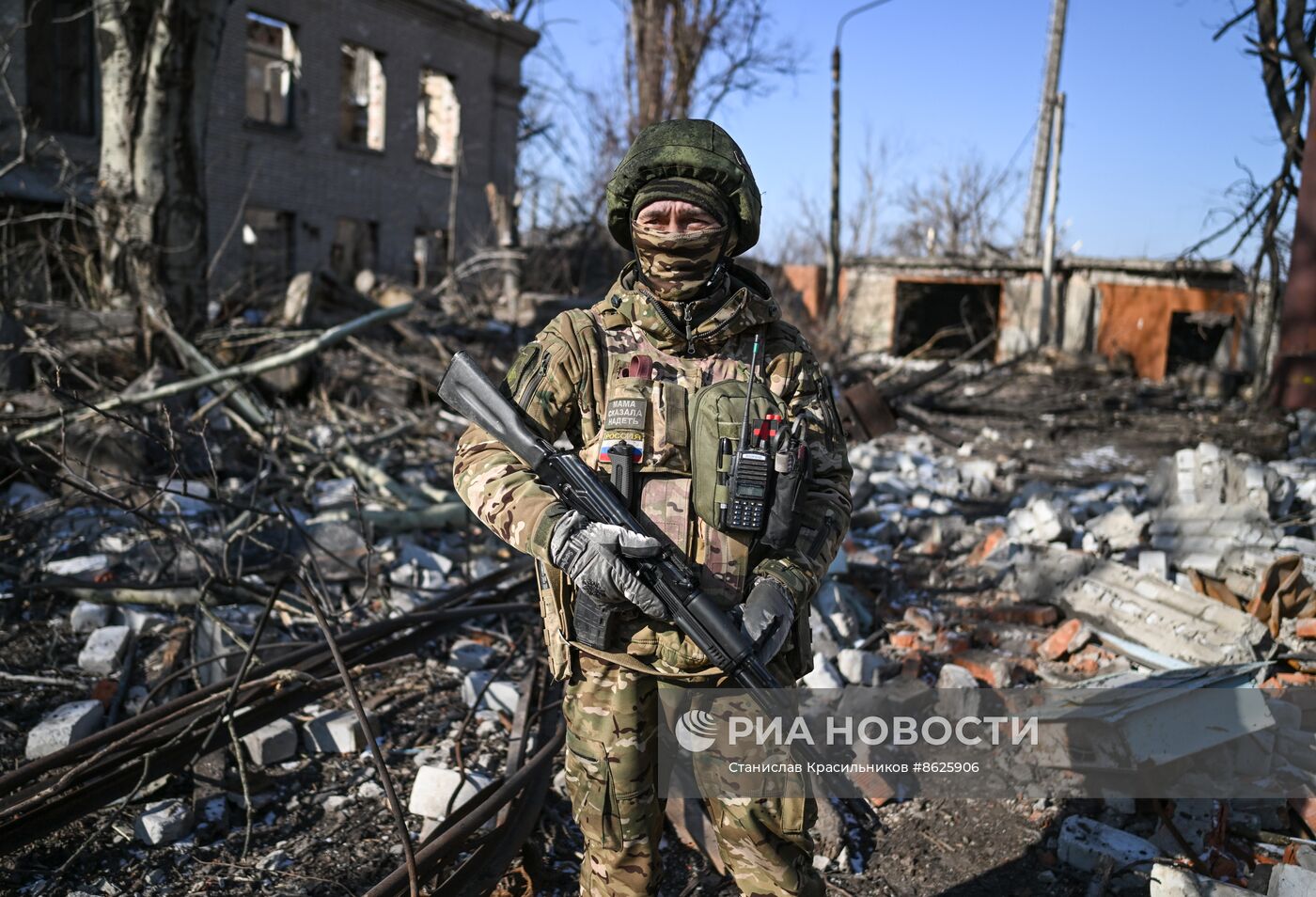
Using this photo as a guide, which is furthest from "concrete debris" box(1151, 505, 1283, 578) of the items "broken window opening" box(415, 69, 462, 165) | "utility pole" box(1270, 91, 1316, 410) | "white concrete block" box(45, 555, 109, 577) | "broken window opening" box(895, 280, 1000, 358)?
"broken window opening" box(415, 69, 462, 165)

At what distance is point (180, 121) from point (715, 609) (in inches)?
252

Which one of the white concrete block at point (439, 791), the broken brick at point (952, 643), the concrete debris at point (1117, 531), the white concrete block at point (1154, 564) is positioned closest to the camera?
the white concrete block at point (439, 791)

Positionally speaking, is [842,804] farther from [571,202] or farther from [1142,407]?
[571,202]

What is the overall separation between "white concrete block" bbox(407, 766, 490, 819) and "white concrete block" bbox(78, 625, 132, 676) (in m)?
1.47

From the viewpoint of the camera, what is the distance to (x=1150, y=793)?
9.16ft

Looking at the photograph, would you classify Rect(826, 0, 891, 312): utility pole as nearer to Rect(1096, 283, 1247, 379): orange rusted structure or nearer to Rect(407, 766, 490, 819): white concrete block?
Rect(1096, 283, 1247, 379): orange rusted structure

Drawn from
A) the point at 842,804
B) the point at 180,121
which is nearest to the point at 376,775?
the point at 842,804

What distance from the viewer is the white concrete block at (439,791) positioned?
2.72 metres

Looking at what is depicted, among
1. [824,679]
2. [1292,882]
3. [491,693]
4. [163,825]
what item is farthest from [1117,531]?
[163,825]

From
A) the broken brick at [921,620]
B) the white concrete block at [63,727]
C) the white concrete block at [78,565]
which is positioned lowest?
the white concrete block at [63,727]

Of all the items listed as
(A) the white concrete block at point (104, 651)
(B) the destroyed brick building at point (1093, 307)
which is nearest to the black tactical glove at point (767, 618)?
(A) the white concrete block at point (104, 651)

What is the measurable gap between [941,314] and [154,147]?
1608 centimetres

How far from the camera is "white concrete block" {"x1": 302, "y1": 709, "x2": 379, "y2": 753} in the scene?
3072 millimetres

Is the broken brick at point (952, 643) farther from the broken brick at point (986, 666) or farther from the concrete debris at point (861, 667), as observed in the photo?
the concrete debris at point (861, 667)
